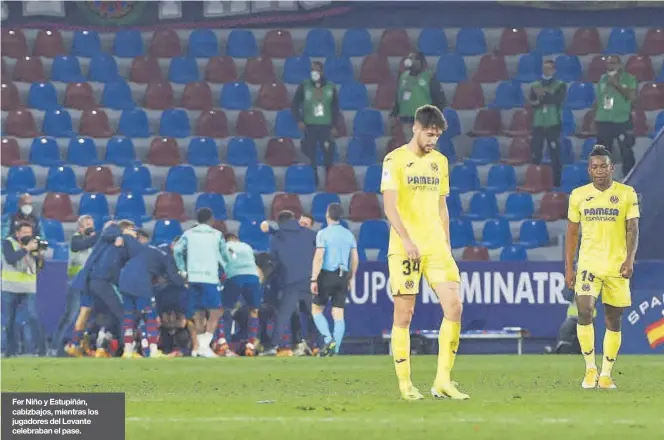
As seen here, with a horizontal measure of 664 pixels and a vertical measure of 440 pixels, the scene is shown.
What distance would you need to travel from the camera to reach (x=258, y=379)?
1634 centimetres

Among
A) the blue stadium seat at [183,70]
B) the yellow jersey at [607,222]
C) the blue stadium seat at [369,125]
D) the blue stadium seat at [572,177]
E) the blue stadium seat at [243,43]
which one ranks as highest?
the blue stadium seat at [243,43]

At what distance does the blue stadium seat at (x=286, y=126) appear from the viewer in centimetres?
2842

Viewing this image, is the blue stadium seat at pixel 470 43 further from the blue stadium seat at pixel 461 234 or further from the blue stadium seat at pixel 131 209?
the blue stadium seat at pixel 131 209

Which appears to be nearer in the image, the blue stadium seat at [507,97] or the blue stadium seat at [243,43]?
the blue stadium seat at [507,97]

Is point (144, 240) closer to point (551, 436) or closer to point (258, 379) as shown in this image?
point (258, 379)

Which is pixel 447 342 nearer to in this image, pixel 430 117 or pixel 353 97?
pixel 430 117

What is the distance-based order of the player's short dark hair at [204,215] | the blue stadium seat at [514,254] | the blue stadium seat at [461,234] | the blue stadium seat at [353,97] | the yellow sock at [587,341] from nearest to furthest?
1. the yellow sock at [587,341]
2. the player's short dark hair at [204,215]
3. the blue stadium seat at [514,254]
4. the blue stadium seat at [461,234]
5. the blue stadium seat at [353,97]

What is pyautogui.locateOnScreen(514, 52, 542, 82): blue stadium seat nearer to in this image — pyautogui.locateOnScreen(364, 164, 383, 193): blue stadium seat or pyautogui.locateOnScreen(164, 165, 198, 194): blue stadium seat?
pyautogui.locateOnScreen(364, 164, 383, 193): blue stadium seat

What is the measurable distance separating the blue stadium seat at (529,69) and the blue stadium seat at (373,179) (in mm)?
3151

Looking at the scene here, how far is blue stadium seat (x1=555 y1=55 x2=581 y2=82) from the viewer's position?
28578 mm

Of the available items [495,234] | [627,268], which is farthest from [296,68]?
[627,268]

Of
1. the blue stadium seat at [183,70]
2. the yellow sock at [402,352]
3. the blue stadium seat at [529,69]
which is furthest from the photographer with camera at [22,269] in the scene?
the yellow sock at [402,352]

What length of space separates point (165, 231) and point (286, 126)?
3489 mm

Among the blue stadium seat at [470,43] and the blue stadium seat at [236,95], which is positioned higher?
the blue stadium seat at [470,43]
